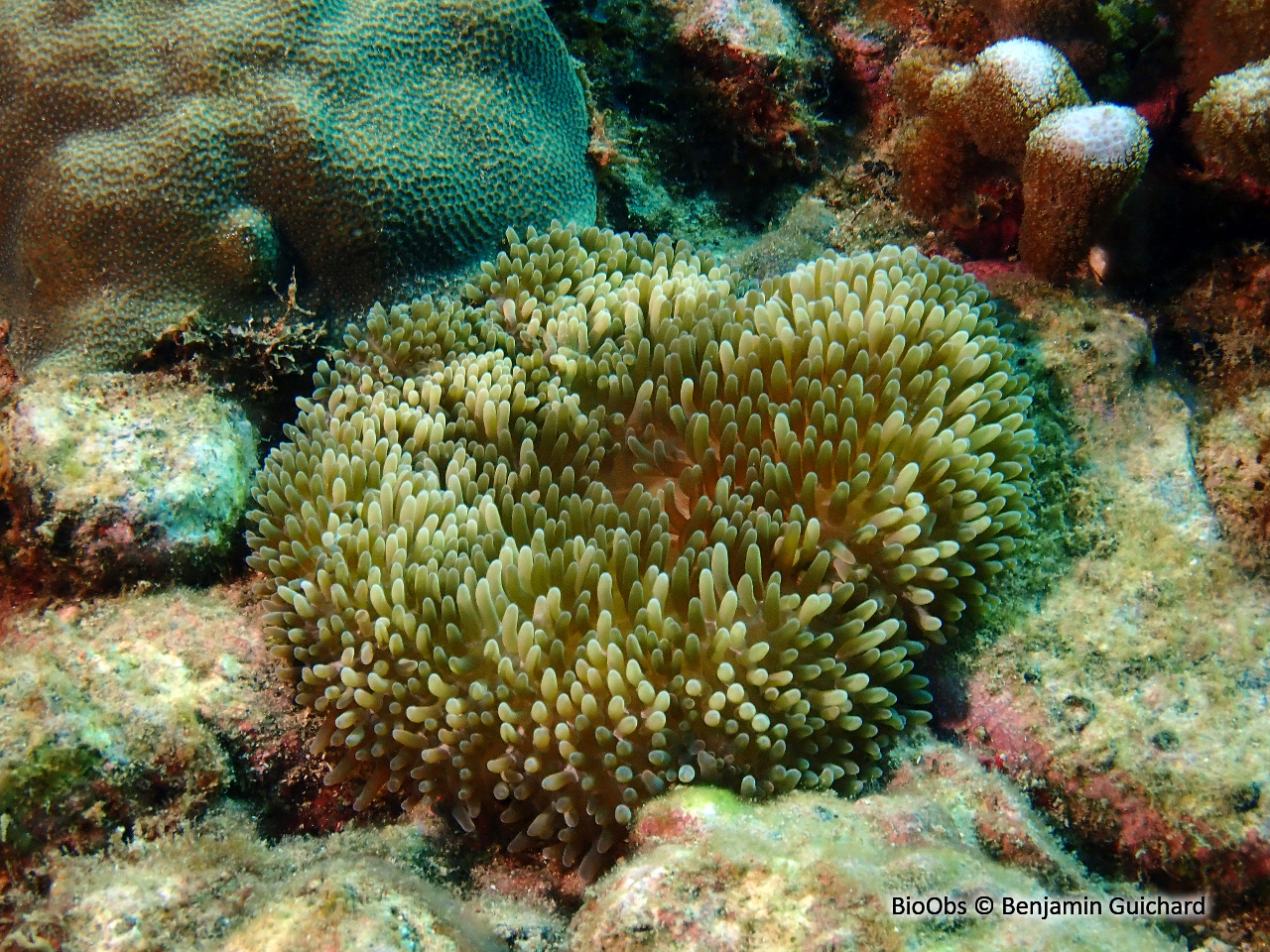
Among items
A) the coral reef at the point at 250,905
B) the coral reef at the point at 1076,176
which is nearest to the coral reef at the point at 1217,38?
the coral reef at the point at 1076,176

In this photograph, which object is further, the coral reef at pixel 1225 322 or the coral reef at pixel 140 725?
the coral reef at pixel 1225 322

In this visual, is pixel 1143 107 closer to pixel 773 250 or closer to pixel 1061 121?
pixel 1061 121

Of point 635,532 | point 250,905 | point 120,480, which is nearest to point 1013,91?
point 635,532

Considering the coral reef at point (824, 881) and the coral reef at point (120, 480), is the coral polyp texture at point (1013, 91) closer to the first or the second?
the coral reef at point (824, 881)

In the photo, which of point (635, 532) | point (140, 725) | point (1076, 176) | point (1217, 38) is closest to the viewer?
point (140, 725)

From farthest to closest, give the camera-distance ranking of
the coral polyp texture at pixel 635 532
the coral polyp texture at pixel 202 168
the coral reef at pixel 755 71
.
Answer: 1. the coral reef at pixel 755 71
2. the coral polyp texture at pixel 202 168
3. the coral polyp texture at pixel 635 532

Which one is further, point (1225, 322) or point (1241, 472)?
point (1225, 322)

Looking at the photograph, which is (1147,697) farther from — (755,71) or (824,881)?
(755,71)
